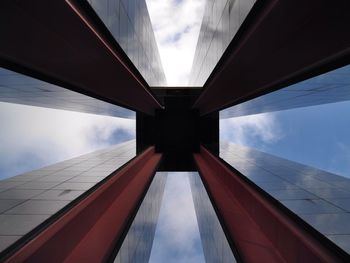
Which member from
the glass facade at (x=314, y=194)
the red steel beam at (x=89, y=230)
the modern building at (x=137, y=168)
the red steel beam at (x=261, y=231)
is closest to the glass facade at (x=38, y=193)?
the modern building at (x=137, y=168)

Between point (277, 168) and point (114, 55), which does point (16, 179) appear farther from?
point (277, 168)

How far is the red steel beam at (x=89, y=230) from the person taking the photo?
481 cm

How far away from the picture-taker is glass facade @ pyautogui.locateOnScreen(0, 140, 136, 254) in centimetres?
629

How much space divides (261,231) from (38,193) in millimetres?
6846

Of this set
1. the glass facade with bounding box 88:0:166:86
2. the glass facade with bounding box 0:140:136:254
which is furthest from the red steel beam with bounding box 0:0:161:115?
the glass facade with bounding box 0:140:136:254

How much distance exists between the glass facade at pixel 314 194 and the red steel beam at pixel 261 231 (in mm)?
913

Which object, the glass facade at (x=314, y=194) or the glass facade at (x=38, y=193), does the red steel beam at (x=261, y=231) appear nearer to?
the glass facade at (x=314, y=194)

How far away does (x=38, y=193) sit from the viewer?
8.80m

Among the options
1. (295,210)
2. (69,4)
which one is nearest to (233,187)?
(295,210)

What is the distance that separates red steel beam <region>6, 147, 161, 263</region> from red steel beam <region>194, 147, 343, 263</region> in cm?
303

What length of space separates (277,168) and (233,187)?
15.2 ft

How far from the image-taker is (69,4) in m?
4.74

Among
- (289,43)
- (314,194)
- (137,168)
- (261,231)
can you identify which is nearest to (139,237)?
(137,168)

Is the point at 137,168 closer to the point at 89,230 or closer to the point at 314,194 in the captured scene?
the point at 89,230
